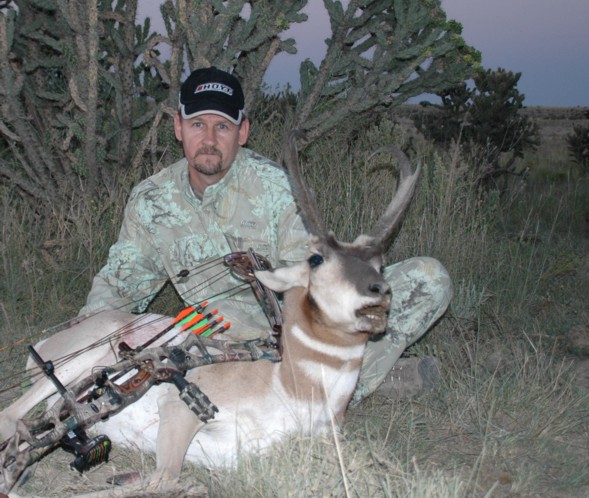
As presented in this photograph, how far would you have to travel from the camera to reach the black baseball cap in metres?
4.61

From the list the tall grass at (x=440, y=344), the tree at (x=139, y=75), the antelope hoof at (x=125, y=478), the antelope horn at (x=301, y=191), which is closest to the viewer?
the tall grass at (x=440, y=344)

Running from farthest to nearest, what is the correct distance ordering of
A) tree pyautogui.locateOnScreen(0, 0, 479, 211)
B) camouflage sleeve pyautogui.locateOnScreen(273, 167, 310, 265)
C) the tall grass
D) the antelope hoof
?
tree pyautogui.locateOnScreen(0, 0, 479, 211) → camouflage sleeve pyautogui.locateOnScreen(273, 167, 310, 265) → the antelope hoof → the tall grass

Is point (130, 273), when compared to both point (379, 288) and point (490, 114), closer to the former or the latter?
point (379, 288)

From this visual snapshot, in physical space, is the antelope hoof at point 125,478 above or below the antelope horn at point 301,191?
below

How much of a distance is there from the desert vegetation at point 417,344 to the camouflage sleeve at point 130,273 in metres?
0.80

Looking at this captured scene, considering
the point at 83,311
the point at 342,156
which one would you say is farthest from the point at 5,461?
the point at 342,156

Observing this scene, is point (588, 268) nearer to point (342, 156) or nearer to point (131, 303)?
point (342, 156)

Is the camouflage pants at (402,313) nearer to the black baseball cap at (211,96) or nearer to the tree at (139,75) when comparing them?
the black baseball cap at (211,96)

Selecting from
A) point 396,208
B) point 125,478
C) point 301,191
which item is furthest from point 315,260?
point 125,478

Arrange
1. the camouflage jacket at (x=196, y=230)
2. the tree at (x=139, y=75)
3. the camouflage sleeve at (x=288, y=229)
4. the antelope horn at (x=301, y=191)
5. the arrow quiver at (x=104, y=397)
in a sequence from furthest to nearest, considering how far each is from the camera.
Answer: the tree at (x=139, y=75)
the camouflage jacket at (x=196, y=230)
the camouflage sleeve at (x=288, y=229)
the antelope horn at (x=301, y=191)
the arrow quiver at (x=104, y=397)

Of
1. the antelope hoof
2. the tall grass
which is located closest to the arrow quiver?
the antelope hoof

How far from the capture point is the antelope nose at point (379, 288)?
317 cm

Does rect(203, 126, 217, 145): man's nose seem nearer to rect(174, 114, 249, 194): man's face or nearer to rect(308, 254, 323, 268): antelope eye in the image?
rect(174, 114, 249, 194): man's face

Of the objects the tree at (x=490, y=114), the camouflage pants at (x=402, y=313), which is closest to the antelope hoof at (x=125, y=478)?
the camouflage pants at (x=402, y=313)
